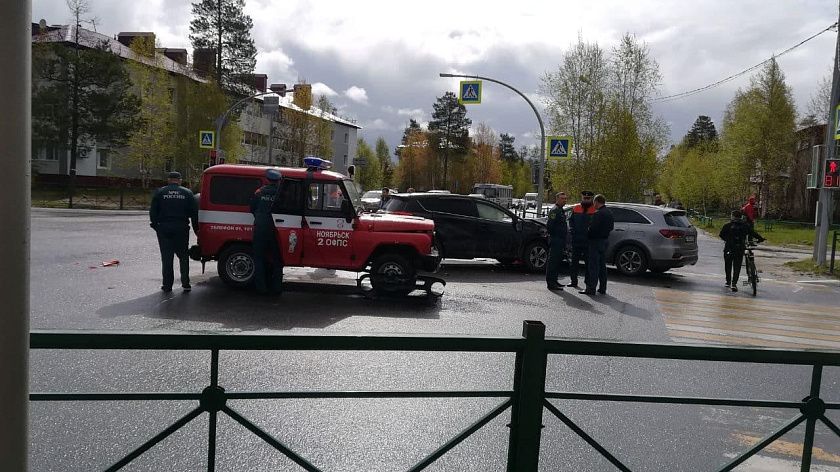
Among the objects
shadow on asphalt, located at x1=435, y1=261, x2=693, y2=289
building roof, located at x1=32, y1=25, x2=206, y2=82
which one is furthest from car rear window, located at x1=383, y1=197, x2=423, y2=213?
building roof, located at x1=32, y1=25, x2=206, y2=82

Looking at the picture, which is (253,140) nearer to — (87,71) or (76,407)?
(87,71)

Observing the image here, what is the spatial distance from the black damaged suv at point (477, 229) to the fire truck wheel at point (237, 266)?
4.91m

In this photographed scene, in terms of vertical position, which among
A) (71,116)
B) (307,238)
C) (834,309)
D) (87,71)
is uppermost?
(87,71)

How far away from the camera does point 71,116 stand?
4453 centimetres

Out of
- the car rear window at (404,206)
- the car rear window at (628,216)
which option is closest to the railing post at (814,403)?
the car rear window at (404,206)

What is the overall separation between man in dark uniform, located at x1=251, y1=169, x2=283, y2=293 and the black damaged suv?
16.4ft

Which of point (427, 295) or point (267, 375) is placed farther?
point (427, 295)

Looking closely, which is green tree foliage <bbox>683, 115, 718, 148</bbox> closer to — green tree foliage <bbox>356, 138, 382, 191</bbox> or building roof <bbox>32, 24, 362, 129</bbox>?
green tree foliage <bbox>356, 138, 382, 191</bbox>

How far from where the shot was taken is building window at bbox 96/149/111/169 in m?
52.5

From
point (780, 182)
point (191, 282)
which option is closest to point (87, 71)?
point (191, 282)

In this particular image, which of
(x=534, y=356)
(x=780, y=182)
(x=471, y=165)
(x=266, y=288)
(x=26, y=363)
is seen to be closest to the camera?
(x=26, y=363)

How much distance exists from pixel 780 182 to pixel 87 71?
5254 cm

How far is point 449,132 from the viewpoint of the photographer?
3440 inches

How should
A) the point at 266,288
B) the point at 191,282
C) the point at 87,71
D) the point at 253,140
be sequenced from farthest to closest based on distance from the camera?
Result: 1. the point at 253,140
2. the point at 87,71
3. the point at 191,282
4. the point at 266,288
